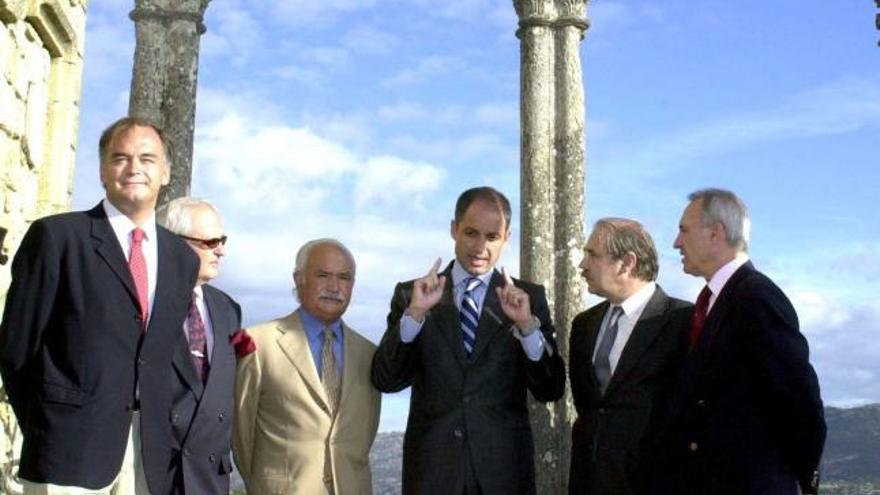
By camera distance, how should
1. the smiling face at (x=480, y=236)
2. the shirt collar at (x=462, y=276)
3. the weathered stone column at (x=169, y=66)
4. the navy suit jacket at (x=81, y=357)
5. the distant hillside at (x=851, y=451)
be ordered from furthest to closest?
the distant hillside at (x=851, y=451)
the weathered stone column at (x=169, y=66)
the shirt collar at (x=462, y=276)
the smiling face at (x=480, y=236)
the navy suit jacket at (x=81, y=357)

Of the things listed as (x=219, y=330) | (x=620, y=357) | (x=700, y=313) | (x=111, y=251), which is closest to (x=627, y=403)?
(x=620, y=357)

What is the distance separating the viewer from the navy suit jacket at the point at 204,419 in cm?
367

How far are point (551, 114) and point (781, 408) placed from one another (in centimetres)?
636

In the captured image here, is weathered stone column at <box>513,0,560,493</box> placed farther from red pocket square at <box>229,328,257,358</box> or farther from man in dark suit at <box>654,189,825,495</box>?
red pocket square at <box>229,328,257,358</box>

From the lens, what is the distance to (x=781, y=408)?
12.8ft

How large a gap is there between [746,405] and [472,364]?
4.07 ft

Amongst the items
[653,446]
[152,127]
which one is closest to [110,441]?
[152,127]

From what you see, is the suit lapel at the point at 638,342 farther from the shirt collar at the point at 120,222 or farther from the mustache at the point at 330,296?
the shirt collar at the point at 120,222

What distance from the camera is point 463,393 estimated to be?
465 cm

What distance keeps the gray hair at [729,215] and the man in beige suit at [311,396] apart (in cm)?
156

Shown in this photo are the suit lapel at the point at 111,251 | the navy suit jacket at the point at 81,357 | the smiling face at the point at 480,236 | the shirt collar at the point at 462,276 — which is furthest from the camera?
the shirt collar at the point at 462,276

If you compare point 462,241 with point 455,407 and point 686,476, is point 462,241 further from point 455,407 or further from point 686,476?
point 686,476

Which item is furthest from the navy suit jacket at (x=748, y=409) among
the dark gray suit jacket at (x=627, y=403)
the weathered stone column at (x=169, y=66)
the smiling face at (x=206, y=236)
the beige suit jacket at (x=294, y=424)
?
the weathered stone column at (x=169, y=66)

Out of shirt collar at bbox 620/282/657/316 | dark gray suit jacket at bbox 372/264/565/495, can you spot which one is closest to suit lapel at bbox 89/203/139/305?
dark gray suit jacket at bbox 372/264/565/495
